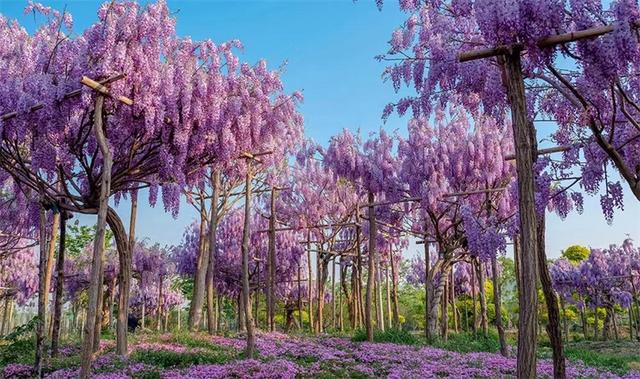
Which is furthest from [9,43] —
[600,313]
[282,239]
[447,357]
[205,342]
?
[600,313]

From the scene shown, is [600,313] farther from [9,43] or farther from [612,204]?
[9,43]

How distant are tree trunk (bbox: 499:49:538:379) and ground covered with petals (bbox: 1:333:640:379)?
3.64 m

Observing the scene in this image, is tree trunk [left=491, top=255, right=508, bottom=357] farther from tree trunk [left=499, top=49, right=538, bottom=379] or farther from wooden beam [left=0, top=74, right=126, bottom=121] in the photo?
wooden beam [left=0, top=74, right=126, bottom=121]

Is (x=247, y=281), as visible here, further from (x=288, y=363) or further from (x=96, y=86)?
(x=96, y=86)

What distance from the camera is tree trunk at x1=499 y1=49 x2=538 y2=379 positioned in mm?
4793

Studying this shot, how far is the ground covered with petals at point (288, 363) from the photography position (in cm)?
794

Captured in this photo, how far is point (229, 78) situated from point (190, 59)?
1029mm

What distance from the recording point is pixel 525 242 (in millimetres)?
4918

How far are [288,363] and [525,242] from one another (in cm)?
483

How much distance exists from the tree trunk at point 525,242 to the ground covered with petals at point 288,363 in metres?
3.64

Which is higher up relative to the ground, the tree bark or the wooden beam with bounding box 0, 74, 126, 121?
the wooden beam with bounding box 0, 74, 126, 121

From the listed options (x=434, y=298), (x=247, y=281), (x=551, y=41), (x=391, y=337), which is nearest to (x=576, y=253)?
(x=434, y=298)

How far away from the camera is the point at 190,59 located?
967 cm

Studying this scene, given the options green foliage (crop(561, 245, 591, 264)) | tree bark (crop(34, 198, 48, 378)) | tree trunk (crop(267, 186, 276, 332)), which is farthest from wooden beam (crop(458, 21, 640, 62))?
green foliage (crop(561, 245, 591, 264))
